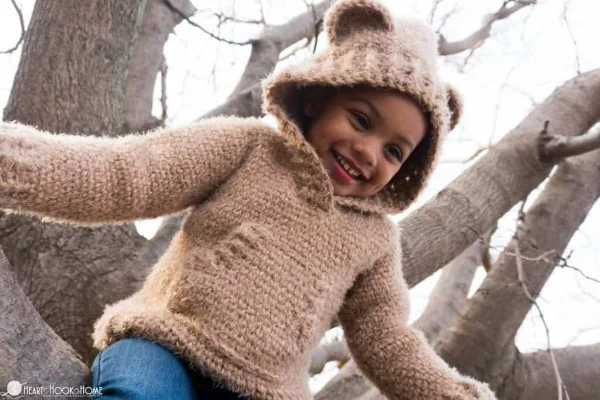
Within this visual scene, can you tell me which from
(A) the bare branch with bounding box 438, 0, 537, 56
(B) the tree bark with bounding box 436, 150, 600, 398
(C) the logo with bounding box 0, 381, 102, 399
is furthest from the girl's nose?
(A) the bare branch with bounding box 438, 0, 537, 56

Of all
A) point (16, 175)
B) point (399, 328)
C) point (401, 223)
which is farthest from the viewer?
point (401, 223)

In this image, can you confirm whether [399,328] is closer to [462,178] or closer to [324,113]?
[324,113]

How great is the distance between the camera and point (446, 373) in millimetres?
1109

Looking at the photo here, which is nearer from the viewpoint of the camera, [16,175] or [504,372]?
[16,175]

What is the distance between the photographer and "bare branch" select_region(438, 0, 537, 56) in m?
2.58

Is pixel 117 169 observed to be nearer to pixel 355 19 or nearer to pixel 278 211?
pixel 278 211

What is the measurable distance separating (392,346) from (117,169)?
56cm

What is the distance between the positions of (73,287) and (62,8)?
0.60 m

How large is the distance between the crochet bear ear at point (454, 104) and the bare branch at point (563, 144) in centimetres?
55

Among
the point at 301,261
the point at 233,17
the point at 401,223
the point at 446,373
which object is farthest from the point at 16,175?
the point at 233,17

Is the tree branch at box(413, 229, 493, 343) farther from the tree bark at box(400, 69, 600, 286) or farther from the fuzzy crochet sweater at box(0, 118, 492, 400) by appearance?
the fuzzy crochet sweater at box(0, 118, 492, 400)

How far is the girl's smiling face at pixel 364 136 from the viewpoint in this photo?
1.08 metres

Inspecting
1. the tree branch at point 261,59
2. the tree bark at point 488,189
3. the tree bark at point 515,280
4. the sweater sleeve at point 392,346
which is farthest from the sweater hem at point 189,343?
the tree branch at point 261,59

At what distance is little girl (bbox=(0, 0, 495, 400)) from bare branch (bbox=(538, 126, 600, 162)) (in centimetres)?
58
